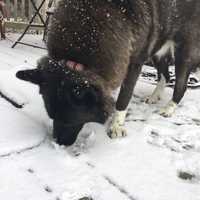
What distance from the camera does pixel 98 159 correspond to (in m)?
3.02

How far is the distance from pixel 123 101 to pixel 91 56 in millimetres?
873

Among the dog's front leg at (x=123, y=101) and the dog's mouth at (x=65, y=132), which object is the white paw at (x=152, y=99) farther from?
the dog's mouth at (x=65, y=132)

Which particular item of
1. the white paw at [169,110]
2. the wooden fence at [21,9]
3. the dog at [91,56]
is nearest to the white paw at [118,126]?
the dog at [91,56]

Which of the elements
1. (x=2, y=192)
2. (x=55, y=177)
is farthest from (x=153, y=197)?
(x=2, y=192)

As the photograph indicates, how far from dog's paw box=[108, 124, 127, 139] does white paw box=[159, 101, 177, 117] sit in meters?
0.74

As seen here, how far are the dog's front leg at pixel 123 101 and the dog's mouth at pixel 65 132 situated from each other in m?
0.47

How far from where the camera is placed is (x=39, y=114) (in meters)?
3.66

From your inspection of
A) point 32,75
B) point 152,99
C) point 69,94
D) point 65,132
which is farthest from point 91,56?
point 152,99

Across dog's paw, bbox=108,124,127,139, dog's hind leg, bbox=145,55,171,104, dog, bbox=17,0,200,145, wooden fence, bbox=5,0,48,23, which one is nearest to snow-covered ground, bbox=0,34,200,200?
dog's paw, bbox=108,124,127,139

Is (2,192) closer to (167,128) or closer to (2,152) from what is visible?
(2,152)

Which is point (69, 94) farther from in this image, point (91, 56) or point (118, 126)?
point (118, 126)

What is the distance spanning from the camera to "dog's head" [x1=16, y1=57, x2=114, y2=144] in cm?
275

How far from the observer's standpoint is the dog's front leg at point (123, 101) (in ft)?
11.5

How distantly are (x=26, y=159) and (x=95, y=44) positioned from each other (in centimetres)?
98
